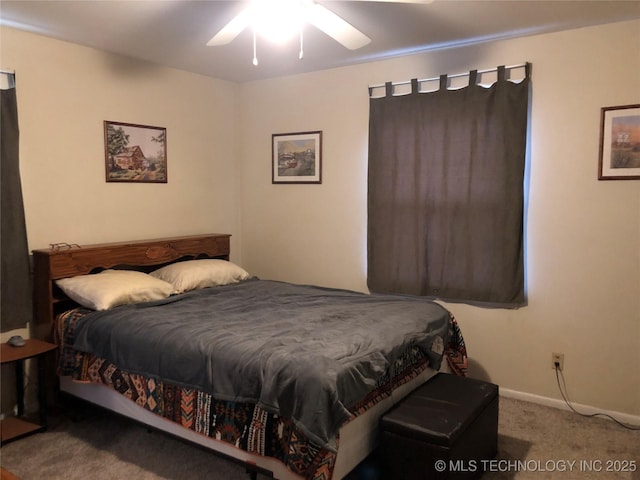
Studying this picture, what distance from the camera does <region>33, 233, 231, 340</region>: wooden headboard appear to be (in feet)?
10.1

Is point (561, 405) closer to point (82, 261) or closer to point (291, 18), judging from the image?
point (291, 18)

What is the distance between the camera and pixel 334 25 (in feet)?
8.11

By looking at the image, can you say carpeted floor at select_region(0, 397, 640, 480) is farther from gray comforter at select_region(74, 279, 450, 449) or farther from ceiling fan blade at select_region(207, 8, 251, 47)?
ceiling fan blade at select_region(207, 8, 251, 47)

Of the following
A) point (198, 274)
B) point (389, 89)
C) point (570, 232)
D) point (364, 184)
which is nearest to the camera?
point (570, 232)

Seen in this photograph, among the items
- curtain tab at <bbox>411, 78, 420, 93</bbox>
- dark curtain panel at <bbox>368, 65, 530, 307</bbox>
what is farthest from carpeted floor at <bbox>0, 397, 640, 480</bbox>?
curtain tab at <bbox>411, 78, 420, 93</bbox>

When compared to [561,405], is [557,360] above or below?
above

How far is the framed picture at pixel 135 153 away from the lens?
12.0ft

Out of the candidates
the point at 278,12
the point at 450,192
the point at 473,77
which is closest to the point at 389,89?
the point at 473,77

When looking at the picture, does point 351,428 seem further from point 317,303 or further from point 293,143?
point 293,143

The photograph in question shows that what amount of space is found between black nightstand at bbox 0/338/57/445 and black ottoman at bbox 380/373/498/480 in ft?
6.60

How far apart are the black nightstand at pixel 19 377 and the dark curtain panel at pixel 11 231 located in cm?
23

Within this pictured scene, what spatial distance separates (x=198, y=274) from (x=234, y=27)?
1.81 metres

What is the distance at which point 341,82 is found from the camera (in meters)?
4.07

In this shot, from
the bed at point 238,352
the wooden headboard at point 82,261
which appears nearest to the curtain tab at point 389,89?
the bed at point 238,352
